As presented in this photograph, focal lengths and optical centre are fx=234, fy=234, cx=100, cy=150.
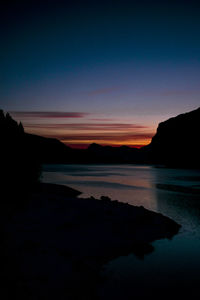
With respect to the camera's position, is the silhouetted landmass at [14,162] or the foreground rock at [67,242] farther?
the silhouetted landmass at [14,162]

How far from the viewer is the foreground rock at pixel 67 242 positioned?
1167 cm

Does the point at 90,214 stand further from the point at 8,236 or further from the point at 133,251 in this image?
the point at 8,236

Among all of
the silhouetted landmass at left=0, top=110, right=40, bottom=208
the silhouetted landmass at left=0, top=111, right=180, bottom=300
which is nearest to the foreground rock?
the silhouetted landmass at left=0, top=111, right=180, bottom=300

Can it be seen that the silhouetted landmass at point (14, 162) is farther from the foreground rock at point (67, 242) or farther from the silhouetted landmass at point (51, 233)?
the foreground rock at point (67, 242)

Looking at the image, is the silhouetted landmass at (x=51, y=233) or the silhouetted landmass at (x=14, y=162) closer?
the silhouetted landmass at (x=51, y=233)

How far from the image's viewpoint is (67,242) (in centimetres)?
1731

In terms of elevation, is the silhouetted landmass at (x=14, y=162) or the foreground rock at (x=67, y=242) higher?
the silhouetted landmass at (x=14, y=162)

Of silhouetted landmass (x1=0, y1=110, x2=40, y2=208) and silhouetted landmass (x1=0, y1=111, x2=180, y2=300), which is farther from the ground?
silhouetted landmass (x1=0, y1=110, x2=40, y2=208)

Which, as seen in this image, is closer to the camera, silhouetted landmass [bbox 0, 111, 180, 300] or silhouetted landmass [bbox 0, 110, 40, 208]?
silhouetted landmass [bbox 0, 111, 180, 300]

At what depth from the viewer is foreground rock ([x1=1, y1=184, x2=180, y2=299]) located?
38.3 ft

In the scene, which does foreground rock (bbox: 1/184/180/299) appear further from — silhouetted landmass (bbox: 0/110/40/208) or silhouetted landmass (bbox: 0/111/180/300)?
silhouetted landmass (bbox: 0/110/40/208)

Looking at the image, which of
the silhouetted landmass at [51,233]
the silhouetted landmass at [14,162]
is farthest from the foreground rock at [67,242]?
the silhouetted landmass at [14,162]

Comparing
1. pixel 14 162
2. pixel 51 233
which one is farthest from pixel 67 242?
pixel 14 162

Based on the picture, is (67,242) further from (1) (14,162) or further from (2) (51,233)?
(1) (14,162)
